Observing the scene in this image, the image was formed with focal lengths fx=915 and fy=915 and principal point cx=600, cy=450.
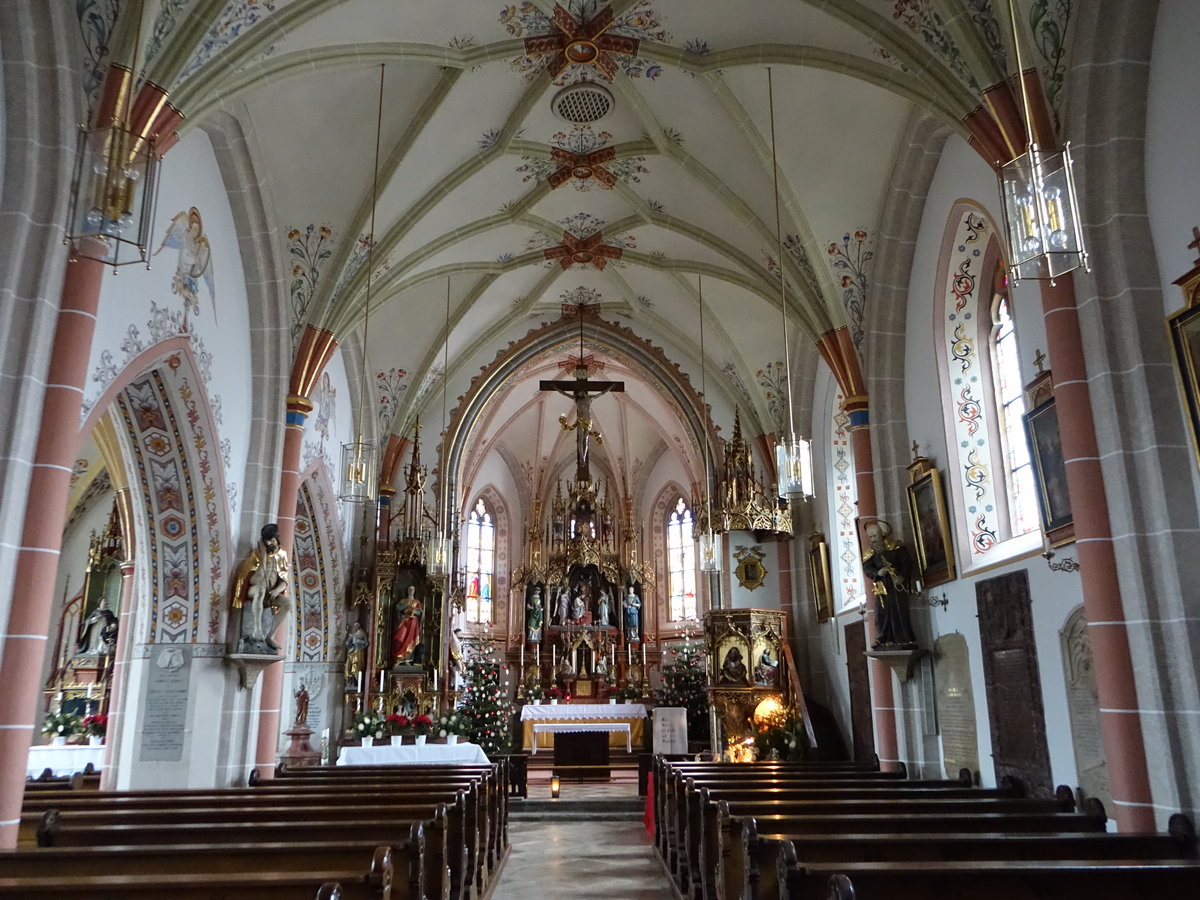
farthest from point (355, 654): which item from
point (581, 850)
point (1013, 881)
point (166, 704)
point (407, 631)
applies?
point (1013, 881)

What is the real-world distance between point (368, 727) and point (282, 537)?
174 inches

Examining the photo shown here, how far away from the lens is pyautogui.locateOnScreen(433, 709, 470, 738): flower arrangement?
16.0 meters

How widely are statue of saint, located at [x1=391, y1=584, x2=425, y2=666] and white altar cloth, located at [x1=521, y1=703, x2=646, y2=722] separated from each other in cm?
408

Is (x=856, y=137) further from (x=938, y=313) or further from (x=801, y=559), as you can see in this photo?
(x=801, y=559)

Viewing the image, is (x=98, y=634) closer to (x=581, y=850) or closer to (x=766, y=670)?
(x=581, y=850)

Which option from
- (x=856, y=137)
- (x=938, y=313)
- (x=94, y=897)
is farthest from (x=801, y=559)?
(x=94, y=897)

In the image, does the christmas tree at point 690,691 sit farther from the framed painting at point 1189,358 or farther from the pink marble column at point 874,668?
the framed painting at point 1189,358

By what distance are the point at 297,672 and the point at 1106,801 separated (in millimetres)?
13300

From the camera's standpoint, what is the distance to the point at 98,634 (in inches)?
688

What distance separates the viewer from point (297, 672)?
1667 centimetres

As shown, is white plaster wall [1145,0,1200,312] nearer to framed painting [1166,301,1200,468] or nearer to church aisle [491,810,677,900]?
framed painting [1166,301,1200,468]

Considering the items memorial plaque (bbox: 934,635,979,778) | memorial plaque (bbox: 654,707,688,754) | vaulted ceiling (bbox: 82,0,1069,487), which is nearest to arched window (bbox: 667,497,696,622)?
memorial plaque (bbox: 654,707,688,754)

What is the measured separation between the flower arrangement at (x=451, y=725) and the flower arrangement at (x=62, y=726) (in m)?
5.98

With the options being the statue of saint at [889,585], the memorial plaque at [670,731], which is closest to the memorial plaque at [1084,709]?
the statue of saint at [889,585]
